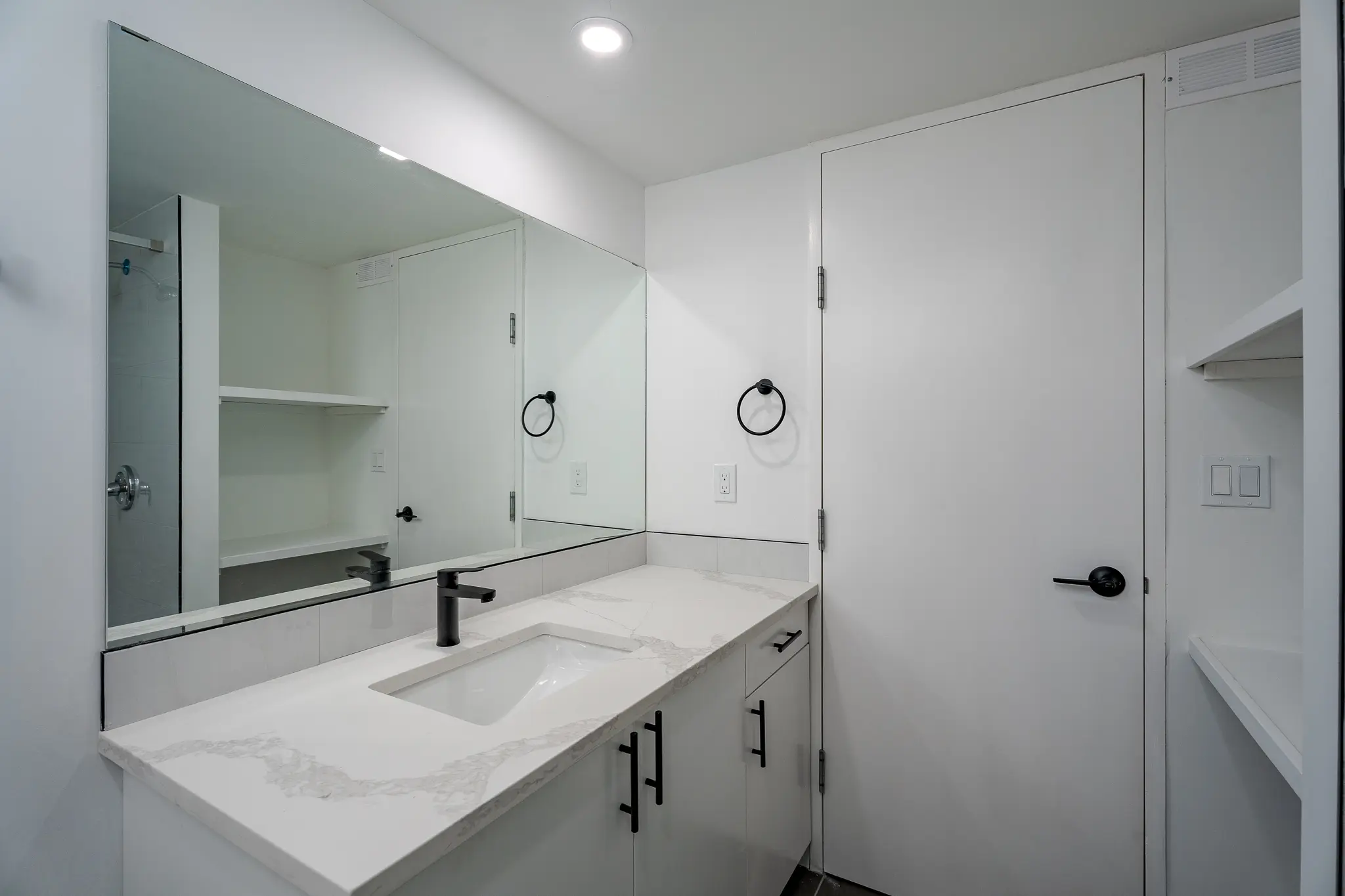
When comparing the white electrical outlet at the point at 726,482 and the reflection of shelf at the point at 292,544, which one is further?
the white electrical outlet at the point at 726,482

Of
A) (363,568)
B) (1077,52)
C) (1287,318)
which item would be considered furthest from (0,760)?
(1077,52)

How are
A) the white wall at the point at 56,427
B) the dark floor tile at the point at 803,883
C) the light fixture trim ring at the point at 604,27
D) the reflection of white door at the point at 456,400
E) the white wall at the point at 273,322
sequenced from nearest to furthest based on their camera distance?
the white wall at the point at 56,427
the white wall at the point at 273,322
the light fixture trim ring at the point at 604,27
the reflection of white door at the point at 456,400
the dark floor tile at the point at 803,883

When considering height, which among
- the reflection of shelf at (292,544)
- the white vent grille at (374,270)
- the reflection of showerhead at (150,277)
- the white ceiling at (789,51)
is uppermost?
the white ceiling at (789,51)

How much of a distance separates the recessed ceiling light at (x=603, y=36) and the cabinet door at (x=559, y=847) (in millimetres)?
1526

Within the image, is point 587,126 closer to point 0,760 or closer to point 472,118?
point 472,118

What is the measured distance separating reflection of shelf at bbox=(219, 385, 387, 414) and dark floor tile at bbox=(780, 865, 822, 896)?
1763 mm

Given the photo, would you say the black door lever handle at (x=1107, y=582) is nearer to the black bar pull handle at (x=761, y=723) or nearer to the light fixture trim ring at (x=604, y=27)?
the black bar pull handle at (x=761, y=723)

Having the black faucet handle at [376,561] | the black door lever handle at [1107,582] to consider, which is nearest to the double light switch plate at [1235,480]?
the black door lever handle at [1107,582]

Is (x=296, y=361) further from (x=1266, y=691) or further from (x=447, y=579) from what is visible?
(x=1266, y=691)

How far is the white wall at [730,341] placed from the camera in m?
2.04

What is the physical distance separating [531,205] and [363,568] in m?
1.11

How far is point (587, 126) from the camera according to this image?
1.91m

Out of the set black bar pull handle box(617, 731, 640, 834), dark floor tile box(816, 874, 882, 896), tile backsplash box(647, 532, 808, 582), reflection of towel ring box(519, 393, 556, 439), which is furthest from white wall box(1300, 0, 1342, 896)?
reflection of towel ring box(519, 393, 556, 439)

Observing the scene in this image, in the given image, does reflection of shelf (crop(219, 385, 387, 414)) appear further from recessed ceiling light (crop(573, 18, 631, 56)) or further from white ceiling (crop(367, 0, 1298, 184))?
recessed ceiling light (crop(573, 18, 631, 56))
